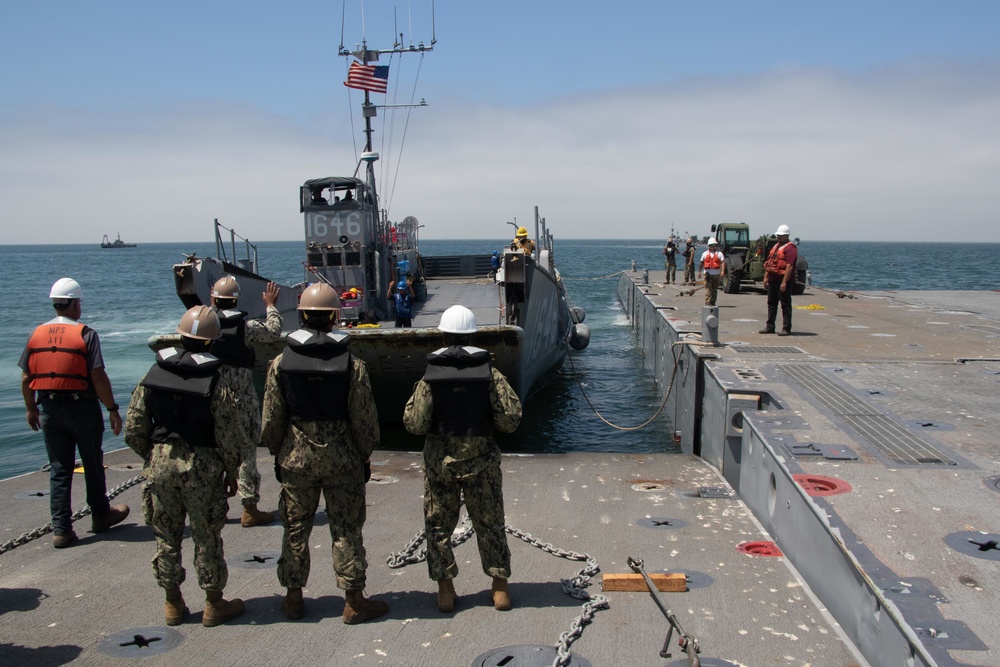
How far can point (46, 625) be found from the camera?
4148 mm

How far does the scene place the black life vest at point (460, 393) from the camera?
402cm

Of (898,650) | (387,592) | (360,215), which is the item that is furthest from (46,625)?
(360,215)

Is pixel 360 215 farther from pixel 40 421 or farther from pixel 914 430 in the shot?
pixel 914 430

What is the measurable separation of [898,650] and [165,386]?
362cm

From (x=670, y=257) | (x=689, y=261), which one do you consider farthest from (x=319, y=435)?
(x=670, y=257)

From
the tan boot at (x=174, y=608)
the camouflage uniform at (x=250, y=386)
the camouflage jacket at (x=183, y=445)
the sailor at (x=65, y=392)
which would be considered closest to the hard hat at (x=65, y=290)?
the sailor at (x=65, y=392)

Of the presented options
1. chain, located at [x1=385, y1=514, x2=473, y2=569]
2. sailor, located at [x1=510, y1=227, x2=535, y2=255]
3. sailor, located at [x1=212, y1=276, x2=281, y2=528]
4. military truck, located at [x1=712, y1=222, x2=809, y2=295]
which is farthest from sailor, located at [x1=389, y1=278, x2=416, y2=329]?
military truck, located at [x1=712, y1=222, x2=809, y2=295]

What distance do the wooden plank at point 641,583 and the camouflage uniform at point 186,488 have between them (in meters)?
2.17

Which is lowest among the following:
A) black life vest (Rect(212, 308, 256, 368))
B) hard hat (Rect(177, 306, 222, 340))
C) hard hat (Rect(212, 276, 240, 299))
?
black life vest (Rect(212, 308, 256, 368))

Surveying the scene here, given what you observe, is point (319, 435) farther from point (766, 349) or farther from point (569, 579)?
point (766, 349)

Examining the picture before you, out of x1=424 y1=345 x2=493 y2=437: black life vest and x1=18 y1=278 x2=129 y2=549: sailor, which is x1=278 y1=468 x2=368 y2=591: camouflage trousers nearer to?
x1=424 y1=345 x2=493 y2=437: black life vest

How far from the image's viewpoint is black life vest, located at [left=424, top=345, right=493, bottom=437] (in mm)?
4016

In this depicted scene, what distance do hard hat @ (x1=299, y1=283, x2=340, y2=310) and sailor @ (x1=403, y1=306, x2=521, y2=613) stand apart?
594 mm

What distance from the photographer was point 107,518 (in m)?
5.58
